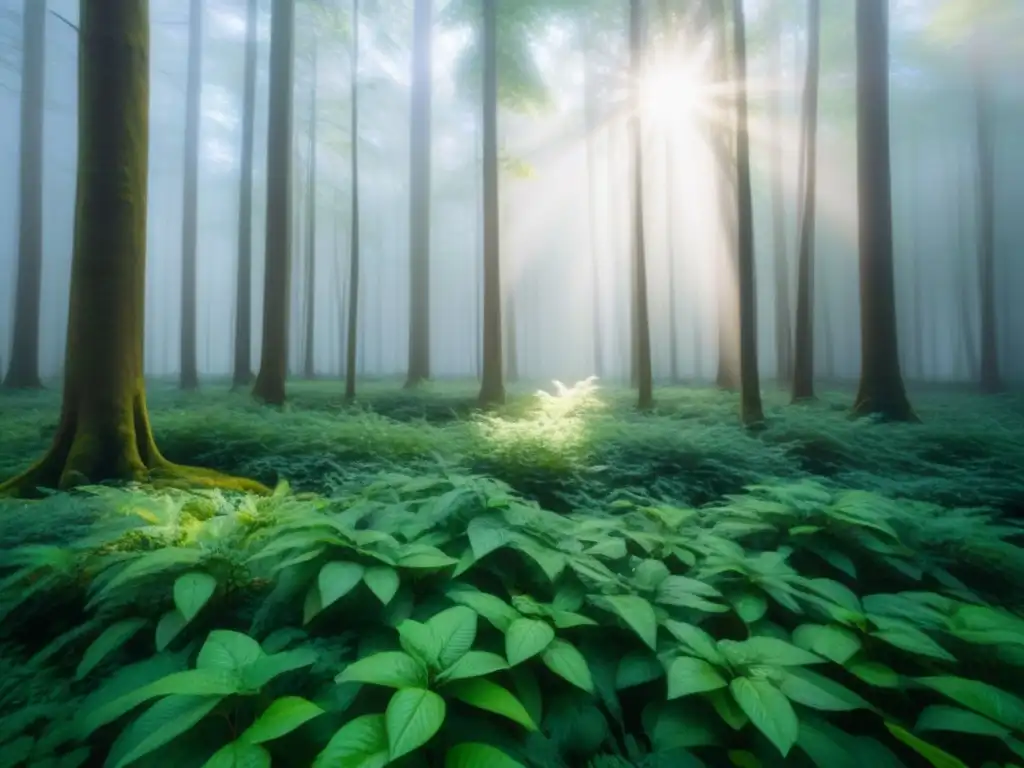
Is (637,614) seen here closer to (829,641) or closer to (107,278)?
(829,641)

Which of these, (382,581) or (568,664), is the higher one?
(382,581)

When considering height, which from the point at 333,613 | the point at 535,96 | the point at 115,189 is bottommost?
the point at 333,613

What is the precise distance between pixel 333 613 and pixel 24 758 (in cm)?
99

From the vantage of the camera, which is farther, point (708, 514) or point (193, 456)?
point (193, 456)

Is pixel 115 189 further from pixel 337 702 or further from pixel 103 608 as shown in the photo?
pixel 337 702

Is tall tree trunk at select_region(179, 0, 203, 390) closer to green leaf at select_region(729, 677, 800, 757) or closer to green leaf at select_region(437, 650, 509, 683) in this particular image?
green leaf at select_region(437, 650, 509, 683)

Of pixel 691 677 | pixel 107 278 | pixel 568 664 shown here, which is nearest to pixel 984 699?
pixel 691 677

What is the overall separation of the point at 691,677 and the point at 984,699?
3.36ft

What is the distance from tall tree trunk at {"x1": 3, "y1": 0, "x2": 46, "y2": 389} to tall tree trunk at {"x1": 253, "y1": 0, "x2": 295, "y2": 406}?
5.62m

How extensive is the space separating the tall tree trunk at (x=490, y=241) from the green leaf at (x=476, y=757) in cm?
787

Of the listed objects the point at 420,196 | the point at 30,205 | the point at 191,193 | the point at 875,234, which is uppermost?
the point at 420,196

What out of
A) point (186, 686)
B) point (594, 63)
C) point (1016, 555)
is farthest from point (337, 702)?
point (594, 63)

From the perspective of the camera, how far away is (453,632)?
171 centimetres

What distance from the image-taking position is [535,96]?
427 inches
